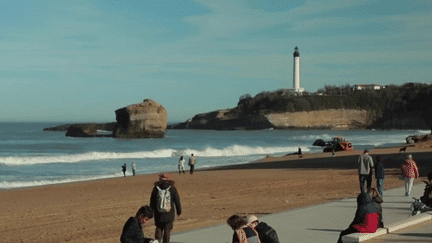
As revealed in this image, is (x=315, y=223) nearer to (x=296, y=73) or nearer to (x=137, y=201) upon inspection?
(x=137, y=201)

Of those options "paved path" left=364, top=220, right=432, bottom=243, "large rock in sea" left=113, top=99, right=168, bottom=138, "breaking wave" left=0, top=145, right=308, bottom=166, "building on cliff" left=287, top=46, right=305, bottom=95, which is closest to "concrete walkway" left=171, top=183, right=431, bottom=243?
"paved path" left=364, top=220, right=432, bottom=243

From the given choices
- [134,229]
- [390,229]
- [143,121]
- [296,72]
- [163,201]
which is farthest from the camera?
[296,72]

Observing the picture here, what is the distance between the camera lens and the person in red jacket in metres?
9.57

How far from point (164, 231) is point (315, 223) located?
3682 millimetres

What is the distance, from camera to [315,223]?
11844 millimetres

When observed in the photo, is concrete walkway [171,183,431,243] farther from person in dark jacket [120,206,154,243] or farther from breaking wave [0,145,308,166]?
breaking wave [0,145,308,166]

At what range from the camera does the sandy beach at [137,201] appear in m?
13.8

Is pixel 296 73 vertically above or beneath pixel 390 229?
above

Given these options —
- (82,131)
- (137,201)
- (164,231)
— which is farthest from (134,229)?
(82,131)

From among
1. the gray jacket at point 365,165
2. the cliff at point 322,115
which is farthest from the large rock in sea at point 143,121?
the gray jacket at point 365,165

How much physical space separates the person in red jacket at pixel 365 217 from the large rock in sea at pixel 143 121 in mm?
104693

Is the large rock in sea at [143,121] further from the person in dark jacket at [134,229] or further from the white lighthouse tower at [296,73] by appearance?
the person in dark jacket at [134,229]

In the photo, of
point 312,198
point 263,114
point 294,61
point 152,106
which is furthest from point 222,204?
point 263,114

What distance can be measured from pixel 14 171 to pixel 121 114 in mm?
81092
